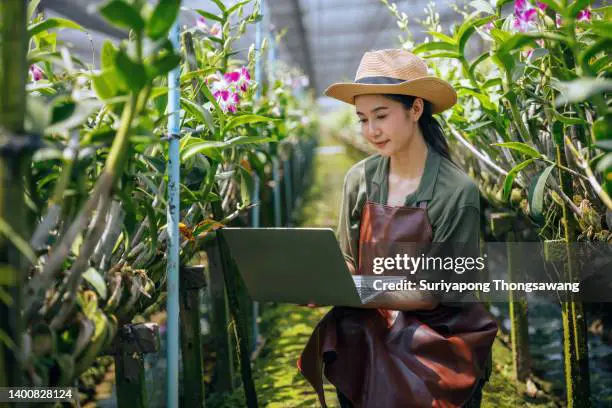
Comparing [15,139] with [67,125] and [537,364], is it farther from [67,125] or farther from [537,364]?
[537,364]

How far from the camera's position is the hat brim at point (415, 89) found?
4.67ft

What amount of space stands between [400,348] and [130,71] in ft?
2.67

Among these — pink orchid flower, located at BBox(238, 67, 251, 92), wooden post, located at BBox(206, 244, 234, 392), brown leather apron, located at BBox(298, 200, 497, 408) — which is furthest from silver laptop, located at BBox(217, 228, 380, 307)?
wooden post, located at BBox(206, 244, 234, 392)

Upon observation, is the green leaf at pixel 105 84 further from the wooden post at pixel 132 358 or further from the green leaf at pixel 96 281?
the wooden post at pixel 132 358

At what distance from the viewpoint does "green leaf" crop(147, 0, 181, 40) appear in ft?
2.60

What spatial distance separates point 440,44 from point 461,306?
23.4 inches

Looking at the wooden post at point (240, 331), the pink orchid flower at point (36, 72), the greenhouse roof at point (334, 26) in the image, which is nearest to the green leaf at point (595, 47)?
the wooden post at point (240, 331)

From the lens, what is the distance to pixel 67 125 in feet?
2.63

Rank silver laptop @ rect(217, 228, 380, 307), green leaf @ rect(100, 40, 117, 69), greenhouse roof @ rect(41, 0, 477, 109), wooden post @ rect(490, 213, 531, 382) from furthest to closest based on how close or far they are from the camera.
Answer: greenhouse roof @ rect(41, 0, 477, 109) < wooden post @ rect(490, 213, 531, 382) < silver laptop @ rect(217, 228, 380, 307) < green leaf @ rect(100, 40, 117, 69)

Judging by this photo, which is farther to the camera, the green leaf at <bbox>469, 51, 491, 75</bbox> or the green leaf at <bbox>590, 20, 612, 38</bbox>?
the green leaf at <bbox>469, 51, 491, 75</bbox>

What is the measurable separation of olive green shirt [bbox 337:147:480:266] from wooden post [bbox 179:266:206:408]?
35 centimetres

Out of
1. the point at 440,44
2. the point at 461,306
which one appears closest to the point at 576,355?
the point at 461,306

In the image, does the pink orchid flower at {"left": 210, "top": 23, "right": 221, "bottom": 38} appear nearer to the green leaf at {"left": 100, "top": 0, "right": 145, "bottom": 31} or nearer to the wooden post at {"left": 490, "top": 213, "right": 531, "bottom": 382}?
the wooden post at {"left": 490, "top": 213, "right": 531, "bottom": 382}

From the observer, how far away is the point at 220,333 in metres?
2.02
